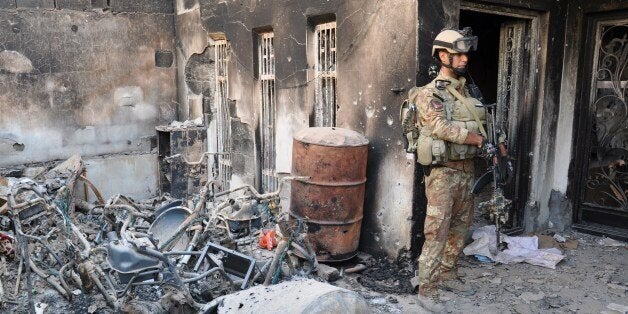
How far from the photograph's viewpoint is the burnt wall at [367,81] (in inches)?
205

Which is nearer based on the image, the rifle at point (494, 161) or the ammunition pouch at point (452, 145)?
the ammunition pouch at point (452, 145)

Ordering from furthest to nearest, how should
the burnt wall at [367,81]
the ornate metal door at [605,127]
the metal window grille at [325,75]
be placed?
the metal window grille at [325,75] → the ornate metal door at [605,127] → the burnt wall at [367,81]

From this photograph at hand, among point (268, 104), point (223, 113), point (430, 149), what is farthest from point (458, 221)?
point (223, 113)

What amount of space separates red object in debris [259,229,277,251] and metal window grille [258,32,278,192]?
61.8 inches

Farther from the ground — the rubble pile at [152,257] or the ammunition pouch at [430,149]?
the ammunition pouch at [430,149]

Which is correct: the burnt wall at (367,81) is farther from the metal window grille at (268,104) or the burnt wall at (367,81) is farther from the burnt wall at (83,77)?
the burnt wall at (83,77)

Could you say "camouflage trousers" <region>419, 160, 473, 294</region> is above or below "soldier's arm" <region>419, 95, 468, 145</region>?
below

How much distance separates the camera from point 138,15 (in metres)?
8.86

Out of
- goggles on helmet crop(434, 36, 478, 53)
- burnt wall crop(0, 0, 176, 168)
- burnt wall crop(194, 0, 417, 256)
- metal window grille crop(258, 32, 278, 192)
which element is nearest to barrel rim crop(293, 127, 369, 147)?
burnt wall crop(194, 0, 417, 256)

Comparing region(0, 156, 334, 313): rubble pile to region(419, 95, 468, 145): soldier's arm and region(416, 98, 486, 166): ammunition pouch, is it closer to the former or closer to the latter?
region(416, 98, 486, 166): ammunition pouch

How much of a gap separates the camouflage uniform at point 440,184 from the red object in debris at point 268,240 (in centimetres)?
190

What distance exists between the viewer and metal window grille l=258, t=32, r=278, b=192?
7.31 meters

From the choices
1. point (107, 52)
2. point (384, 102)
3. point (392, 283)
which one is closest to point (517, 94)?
point (384, 102)

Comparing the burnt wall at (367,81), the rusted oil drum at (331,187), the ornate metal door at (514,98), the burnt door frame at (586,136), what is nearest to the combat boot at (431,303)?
the burnt wall at (367,81)
